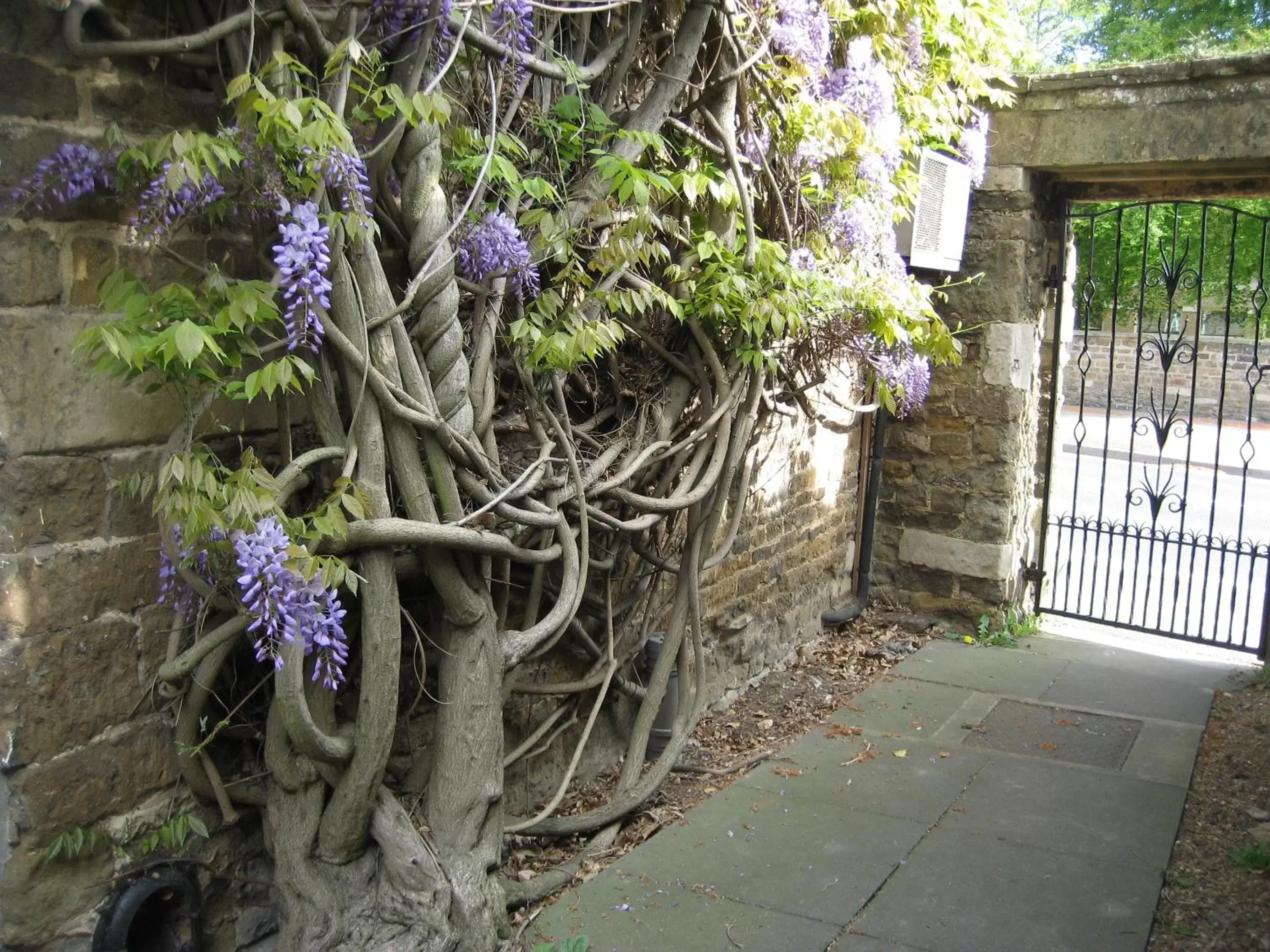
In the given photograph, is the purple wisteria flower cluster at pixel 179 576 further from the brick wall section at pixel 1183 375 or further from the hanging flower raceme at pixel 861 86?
the brick wall section at pixel 1183 375

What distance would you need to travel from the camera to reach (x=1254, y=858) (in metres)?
3.62

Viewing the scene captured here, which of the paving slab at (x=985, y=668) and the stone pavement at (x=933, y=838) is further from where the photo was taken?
the paving slab at (x=985, y=668)

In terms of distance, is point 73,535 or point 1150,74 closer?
point 73,535

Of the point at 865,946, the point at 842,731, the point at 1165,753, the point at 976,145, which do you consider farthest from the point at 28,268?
the point at 976,145

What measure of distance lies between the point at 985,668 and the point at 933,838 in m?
2.21

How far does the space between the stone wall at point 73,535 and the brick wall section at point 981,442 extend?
14.4 feet

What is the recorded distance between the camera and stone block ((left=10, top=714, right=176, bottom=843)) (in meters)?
2.52

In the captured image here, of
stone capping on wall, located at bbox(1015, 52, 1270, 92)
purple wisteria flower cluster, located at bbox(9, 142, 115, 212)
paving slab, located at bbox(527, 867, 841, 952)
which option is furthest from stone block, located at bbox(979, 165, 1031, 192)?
purple wisteria flower cluster, located at bbox(9, 142, 115, 212)

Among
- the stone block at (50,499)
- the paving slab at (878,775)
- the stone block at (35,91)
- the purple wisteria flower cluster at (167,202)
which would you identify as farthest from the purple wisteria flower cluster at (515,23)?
the paving slab at (878,775)

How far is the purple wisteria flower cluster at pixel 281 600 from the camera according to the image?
2424 millimetres

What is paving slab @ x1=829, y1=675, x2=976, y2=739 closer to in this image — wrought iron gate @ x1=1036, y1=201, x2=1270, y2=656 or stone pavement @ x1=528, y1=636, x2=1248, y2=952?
stone pavement @ x1=528, y1=636, x2=1248, y2=952

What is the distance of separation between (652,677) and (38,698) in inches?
87.8

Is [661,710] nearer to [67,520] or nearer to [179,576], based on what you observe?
[179,576]

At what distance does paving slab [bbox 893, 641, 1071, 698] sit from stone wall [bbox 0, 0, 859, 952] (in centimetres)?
374
